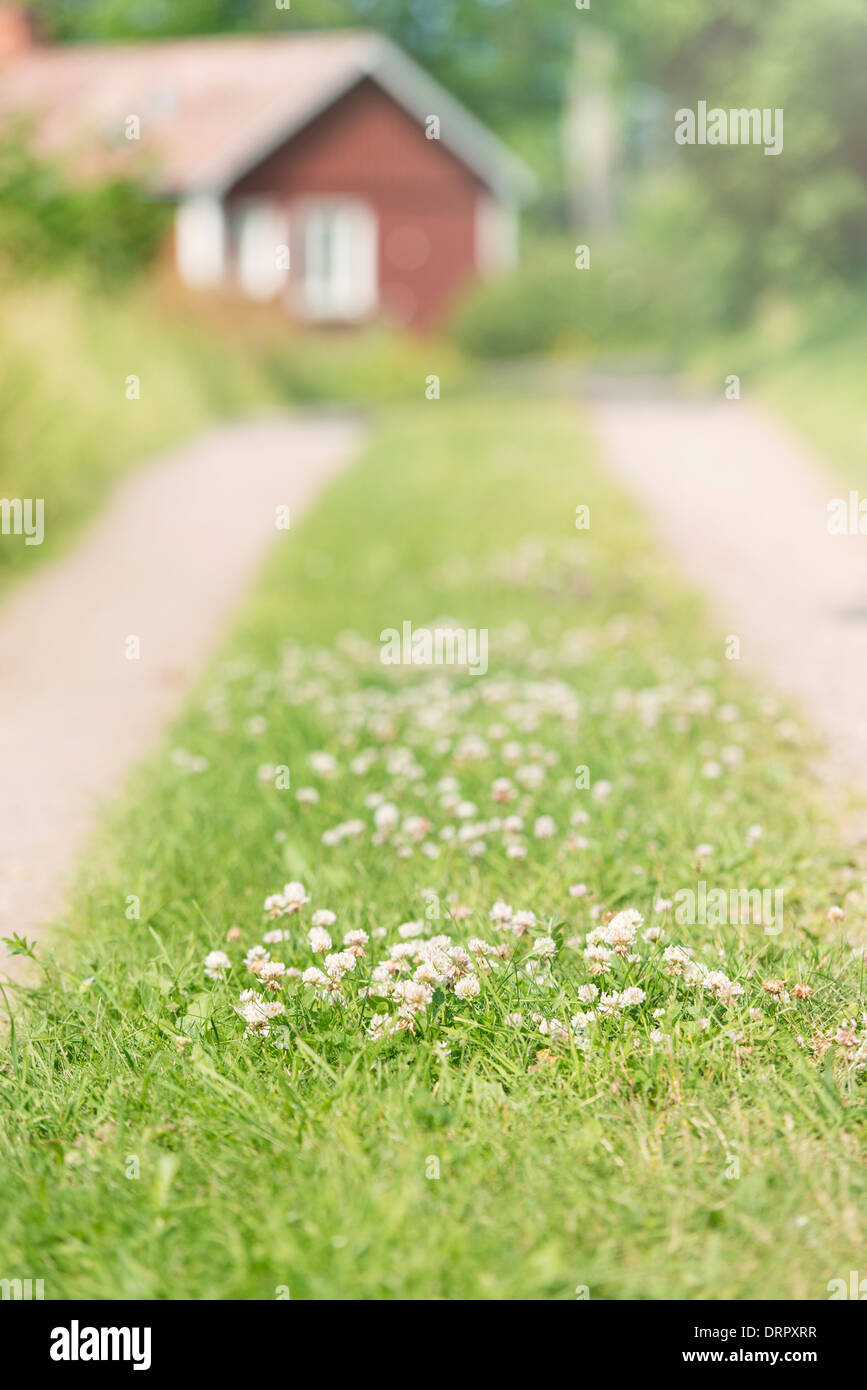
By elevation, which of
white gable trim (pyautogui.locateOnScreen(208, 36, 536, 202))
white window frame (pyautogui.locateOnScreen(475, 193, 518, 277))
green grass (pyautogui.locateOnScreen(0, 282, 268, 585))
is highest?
white gable trim (pyautogui.locateOnScreen(208, 36, 536, 202))

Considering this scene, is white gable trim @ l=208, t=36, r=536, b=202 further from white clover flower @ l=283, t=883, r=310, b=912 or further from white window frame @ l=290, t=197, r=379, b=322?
white clover flower @ l=283, t=883, r=310, b=912

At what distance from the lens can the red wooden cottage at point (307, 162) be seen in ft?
103

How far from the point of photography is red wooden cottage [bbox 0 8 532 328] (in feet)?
103

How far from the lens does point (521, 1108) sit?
3.05 metres

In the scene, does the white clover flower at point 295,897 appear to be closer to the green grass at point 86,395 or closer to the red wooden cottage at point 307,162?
the green grass at point 86,395

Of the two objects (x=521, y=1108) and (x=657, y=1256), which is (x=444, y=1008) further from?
(x=657, y=1256)

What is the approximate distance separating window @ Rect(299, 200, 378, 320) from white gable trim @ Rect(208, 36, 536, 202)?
60.5 inches

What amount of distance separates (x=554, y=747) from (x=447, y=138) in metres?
29.4

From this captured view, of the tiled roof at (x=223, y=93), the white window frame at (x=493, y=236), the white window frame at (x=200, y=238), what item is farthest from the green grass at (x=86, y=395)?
the white window frame at (x=493, y=236)

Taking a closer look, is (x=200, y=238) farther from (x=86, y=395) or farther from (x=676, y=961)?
(x=676, y=961)

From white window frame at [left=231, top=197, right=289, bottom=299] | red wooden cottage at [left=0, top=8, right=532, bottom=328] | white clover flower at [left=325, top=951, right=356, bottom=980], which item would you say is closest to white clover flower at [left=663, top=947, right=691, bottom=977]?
white clover flower at [left=325, top=951, right=356, bottom=980]

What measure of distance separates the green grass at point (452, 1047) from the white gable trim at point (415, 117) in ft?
90.0
